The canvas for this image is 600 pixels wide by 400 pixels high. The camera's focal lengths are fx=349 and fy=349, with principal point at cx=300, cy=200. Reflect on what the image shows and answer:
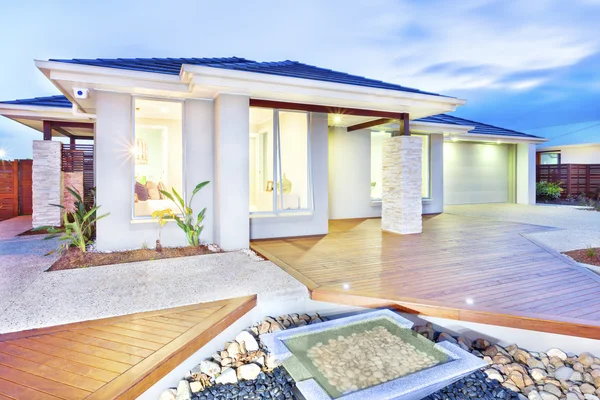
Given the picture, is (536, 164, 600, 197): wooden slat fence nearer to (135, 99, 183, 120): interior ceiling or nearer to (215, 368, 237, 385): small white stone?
(135, 99, 183, 120): interior ceiling

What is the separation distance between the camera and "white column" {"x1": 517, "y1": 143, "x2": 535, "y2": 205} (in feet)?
47.6

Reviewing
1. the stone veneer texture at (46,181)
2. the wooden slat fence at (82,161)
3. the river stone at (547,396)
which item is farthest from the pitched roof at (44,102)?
the river stone at (547,396)

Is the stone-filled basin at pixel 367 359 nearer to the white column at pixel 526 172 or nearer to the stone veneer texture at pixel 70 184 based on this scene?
the stone veneer texture at pixel 70 184

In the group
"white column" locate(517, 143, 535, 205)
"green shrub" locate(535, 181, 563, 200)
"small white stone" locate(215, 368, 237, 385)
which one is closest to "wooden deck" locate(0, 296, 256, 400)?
"small white stone" locate(215, 368, 237, 385)

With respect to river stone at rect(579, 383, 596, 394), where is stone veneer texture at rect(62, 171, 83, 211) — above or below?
above

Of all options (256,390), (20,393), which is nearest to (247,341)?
(256,390)

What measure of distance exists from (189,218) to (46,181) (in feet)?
16.6

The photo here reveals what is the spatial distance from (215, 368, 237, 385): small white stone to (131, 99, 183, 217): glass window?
4035 millimetres

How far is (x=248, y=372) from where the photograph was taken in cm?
294

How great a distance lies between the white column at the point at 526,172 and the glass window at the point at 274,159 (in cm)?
1171

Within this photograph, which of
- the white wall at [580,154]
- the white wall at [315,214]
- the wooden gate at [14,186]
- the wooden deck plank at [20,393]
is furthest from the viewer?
the white wall at [580,154]

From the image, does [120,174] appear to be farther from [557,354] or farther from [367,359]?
[557,354]

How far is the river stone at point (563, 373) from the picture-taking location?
289cm

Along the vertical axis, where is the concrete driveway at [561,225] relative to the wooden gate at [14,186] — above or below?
below
